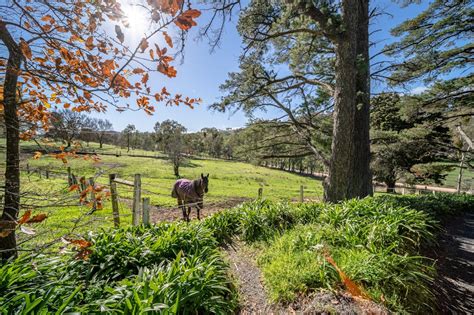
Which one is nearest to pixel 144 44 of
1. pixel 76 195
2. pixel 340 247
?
pixel 76 195

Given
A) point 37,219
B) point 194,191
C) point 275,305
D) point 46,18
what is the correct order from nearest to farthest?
point 37,219
point 46,18
point 275,305
point 194,191

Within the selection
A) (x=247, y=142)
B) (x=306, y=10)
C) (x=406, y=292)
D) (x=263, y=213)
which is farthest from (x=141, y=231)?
(x=247, y=142)

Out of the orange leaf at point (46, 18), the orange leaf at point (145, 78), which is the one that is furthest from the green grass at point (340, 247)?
the orange leaf at point (46, 18)

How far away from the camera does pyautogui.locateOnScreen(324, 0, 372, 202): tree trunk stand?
527 centimetres

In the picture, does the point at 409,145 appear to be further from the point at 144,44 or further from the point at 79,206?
the point at 79,206

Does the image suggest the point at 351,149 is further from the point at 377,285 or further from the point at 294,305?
the point at 294,305

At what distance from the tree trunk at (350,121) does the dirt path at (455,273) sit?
1945 millimetres

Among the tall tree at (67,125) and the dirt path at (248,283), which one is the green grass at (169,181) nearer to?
the tall tree at (67,125)

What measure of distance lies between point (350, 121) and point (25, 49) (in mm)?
Result: 5950

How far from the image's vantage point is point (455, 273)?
337 cm

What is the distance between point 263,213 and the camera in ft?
15.6

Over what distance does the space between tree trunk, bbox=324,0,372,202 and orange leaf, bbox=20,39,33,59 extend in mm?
5801

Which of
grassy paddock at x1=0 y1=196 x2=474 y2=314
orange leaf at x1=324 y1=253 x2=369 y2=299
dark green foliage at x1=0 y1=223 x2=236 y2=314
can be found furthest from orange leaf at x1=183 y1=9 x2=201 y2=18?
orange leaf at x1=324 y1=253 x2=369 y2=299

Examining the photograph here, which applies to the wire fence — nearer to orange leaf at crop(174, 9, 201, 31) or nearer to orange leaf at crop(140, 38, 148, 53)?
orange leaf at crop(140, 38, 148, 53)
